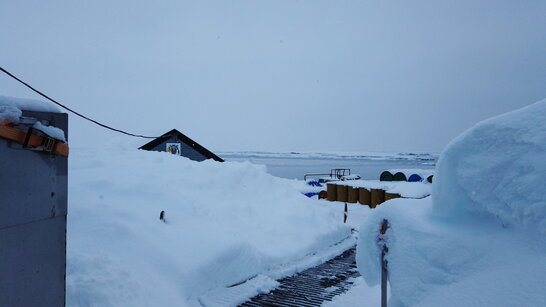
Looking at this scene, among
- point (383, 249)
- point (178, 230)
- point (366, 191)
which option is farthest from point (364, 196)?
point (383, 249)

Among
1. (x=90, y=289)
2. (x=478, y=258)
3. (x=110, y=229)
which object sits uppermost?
(x=478, y=258)

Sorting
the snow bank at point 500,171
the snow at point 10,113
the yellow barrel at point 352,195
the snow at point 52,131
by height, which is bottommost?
the yellow barrel at point 352,195

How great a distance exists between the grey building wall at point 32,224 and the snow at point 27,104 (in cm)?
6

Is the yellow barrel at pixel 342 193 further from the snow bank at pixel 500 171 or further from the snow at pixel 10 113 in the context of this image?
the snow at pixel 10 113

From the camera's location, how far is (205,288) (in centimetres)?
709

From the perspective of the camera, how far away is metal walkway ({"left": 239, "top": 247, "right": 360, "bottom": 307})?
683cm

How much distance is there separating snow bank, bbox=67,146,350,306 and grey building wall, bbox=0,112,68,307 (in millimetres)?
1456

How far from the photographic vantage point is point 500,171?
301 cm

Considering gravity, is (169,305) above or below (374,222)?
below

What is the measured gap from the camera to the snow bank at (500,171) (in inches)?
109

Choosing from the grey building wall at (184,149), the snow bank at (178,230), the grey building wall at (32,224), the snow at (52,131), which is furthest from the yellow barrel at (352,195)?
the snow at (52,131)

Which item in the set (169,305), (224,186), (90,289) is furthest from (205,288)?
(224,186)

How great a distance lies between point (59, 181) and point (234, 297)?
3982 mm

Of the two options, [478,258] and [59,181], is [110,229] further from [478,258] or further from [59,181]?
[478,258]
